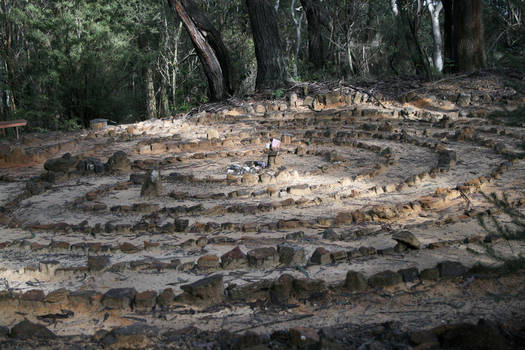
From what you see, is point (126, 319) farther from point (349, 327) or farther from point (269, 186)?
point (269, 186)

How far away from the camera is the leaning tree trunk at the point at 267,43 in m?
15.3

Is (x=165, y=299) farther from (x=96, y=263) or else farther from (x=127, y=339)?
(x=96, y=263)

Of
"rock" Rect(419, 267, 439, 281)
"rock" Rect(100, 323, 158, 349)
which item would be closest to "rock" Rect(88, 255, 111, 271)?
"rock" Rect(100, 323, 158, 349)

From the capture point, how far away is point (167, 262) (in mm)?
5062

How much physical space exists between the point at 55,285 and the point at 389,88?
1071 centimetres

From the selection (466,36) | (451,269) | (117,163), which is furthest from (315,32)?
(451,269)

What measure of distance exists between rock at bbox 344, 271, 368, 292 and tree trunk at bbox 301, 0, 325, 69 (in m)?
15.7

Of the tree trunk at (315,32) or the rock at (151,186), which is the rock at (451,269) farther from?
the tree trunk at (315,32)

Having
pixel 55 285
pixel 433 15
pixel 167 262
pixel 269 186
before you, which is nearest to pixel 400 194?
pixel 269 186

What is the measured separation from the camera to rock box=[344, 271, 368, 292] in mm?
4051

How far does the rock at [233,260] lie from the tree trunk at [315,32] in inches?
591

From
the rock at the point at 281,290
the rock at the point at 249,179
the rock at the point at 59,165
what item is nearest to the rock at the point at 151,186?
the rock at the point at 249,179

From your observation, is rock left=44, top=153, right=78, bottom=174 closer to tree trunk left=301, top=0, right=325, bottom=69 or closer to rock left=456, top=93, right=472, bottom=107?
rock left=456, top=93, right=472, bottom=107

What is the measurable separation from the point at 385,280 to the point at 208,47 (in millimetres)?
12949
